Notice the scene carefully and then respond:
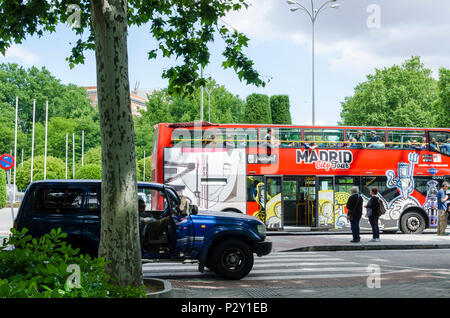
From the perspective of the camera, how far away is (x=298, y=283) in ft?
28.8

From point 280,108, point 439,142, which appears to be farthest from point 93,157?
point 439,142

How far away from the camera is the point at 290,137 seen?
1916 centimetres

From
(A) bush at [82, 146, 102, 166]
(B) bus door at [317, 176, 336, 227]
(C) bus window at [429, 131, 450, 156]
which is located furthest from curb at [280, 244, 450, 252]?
(A) bush at [82, 146, 102, 166]

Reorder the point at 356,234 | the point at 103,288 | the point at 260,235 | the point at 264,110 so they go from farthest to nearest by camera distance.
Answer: the point at 264,110 < the point at 356,234 < the point at 260,235 < the point at 103,288

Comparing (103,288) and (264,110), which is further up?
(264,110)

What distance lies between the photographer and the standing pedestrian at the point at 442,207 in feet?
58.5

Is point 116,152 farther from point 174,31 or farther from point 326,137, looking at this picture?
point 326,137

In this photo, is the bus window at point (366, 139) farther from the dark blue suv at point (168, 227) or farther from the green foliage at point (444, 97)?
the green foliage at point (444, 97)

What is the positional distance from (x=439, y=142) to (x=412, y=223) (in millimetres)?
3459

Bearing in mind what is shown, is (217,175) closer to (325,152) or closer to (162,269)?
(325,152)

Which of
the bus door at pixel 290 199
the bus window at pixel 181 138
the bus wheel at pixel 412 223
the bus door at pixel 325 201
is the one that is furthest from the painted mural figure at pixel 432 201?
Answer: the bus window at pixel 181 138

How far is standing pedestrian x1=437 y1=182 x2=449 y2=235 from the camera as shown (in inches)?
703
